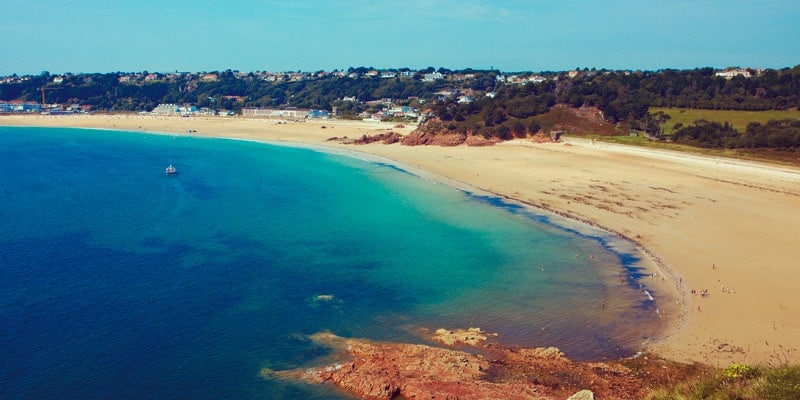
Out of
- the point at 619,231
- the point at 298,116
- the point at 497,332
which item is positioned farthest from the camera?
the point at 298,116

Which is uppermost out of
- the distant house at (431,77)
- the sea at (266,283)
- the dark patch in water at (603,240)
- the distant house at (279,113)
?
the distant house at (431,77)

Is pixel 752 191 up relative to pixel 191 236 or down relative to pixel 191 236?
up

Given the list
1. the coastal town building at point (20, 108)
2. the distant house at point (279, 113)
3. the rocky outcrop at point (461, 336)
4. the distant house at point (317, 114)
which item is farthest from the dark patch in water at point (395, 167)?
the coastal town building at point (20, 108)

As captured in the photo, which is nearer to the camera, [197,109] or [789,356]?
[789,356]

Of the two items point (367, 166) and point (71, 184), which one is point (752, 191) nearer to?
point (367, 166)

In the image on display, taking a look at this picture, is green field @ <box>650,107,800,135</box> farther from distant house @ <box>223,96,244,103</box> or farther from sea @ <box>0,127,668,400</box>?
distant house @ <box>223,96,244,103</box>

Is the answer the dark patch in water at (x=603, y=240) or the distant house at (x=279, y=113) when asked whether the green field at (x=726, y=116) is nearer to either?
the dark patch in water at (x=603, y=240)

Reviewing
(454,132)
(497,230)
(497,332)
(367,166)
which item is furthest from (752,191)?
(454,132)
